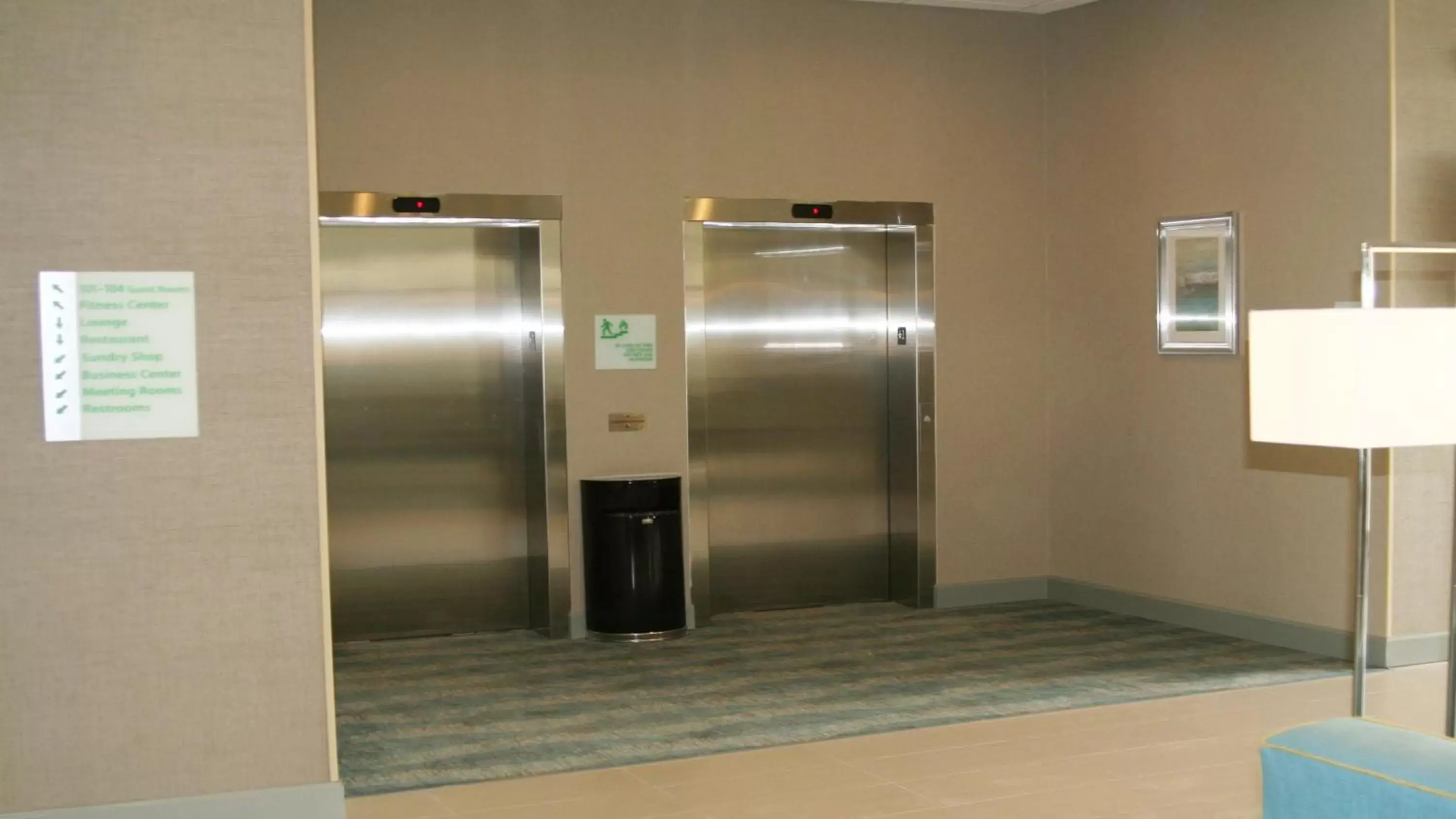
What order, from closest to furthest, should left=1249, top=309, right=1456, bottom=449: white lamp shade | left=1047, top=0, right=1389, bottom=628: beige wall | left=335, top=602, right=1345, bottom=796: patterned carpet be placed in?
left=1249, top=309, right=1456, bottom=449: white lamp shade < left=335, top=602, right=1345, bottom=796: patterned carpet < left=1047, top=0, right=1389, bottom=628: beige wall

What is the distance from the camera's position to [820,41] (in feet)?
30.0

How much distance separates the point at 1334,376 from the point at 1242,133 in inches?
190

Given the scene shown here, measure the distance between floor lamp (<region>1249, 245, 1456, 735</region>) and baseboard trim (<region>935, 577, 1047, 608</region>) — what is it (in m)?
5.62

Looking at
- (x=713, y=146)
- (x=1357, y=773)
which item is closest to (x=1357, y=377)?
(x=1357, y=773)

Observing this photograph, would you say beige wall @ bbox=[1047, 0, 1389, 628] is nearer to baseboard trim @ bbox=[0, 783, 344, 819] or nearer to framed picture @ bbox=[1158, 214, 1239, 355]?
framed picture @ bbox=[1158, 214, 1239, 355]

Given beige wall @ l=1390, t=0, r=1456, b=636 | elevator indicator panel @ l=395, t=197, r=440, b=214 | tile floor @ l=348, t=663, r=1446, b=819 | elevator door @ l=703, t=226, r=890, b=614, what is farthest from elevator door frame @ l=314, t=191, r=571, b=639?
beige wall @ l=1390, t=0, r=1456, b=636

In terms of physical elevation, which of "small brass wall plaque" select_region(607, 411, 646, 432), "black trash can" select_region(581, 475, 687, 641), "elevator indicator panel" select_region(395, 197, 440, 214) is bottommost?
"black trash can" select_region(581, 475, 687, 641)

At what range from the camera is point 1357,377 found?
12.3 ft

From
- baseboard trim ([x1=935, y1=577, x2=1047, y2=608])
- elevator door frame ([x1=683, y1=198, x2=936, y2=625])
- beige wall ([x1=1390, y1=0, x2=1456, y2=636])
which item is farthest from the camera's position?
baseboard trim ([x1=935, y1=577, x2=1047, y2=608])

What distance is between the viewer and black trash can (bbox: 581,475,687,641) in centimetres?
848

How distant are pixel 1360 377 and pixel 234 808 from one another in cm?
384

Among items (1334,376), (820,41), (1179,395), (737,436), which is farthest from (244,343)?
(1179,395)

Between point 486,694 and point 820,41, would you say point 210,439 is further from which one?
point 820,41

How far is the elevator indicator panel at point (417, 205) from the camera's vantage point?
8.30m
